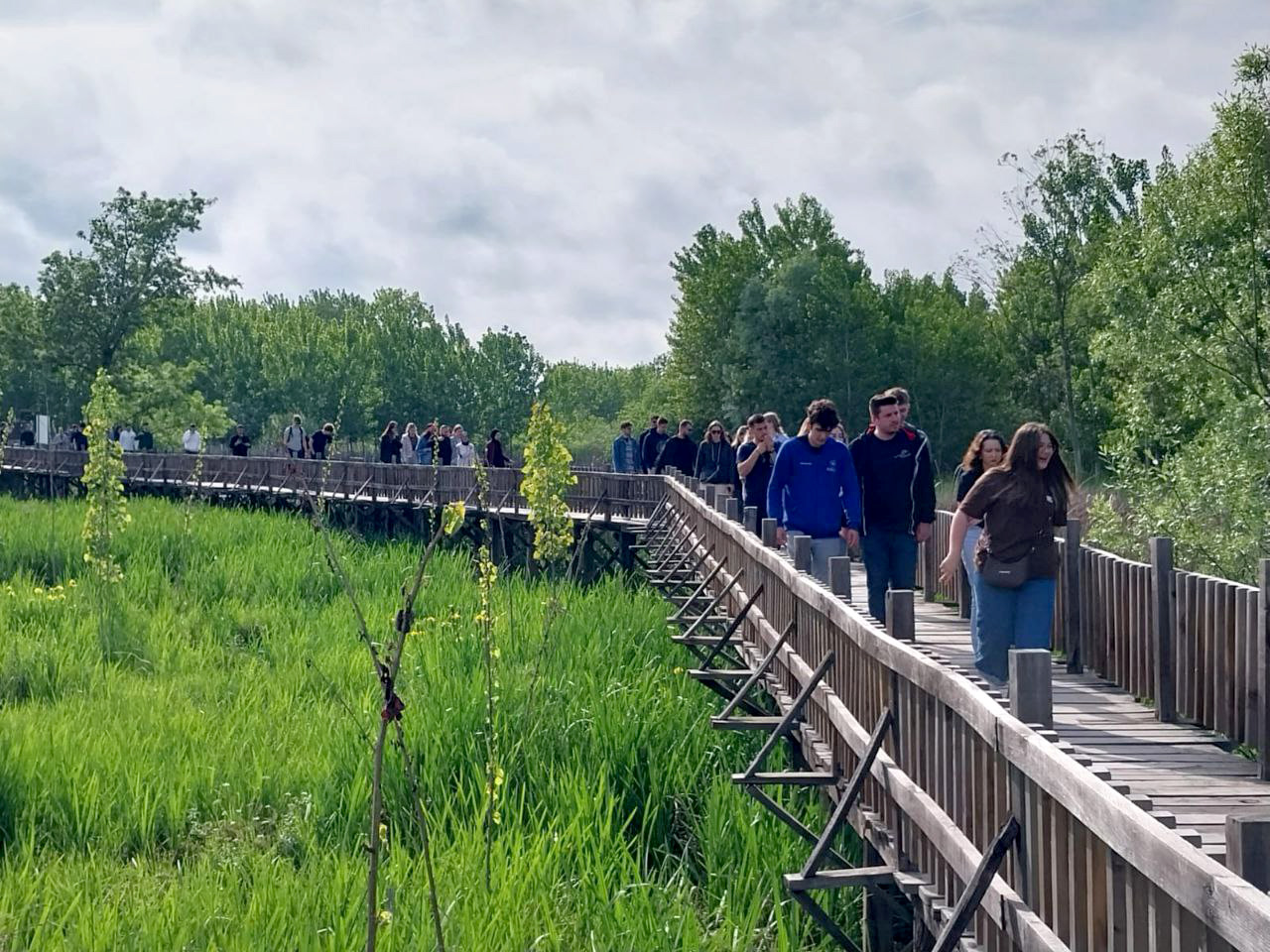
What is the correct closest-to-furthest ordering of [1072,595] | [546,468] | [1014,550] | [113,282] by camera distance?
[1014,550] < [1072,595] < [546,468] < [113,282]

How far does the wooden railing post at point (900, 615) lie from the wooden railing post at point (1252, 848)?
3348 millimetres

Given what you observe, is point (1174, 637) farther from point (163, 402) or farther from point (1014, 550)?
point (163, 402)

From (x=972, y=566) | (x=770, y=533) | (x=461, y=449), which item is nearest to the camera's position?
(x=972, y=566)

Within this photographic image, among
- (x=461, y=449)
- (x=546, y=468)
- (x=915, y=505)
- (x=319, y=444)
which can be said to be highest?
(x=319, y=444)

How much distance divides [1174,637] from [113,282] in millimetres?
61095

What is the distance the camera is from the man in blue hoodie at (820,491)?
397 inches

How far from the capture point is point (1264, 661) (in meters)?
6.66

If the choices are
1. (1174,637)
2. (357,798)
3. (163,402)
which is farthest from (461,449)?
(163,402)

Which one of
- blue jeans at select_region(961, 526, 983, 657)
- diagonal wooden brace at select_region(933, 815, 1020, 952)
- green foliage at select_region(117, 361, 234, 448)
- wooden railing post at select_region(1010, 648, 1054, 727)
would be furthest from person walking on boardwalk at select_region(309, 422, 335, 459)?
wooden railing post at select_region(1010, 648, 1054, 727)

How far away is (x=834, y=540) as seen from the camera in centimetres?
1018

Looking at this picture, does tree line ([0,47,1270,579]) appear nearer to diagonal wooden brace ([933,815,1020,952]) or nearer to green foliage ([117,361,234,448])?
green foliage ([117,361,234,448])

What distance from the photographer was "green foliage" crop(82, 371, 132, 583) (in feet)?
49.6

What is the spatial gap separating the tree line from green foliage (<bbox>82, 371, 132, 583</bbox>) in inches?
453

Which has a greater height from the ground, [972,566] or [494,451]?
[494,451]
